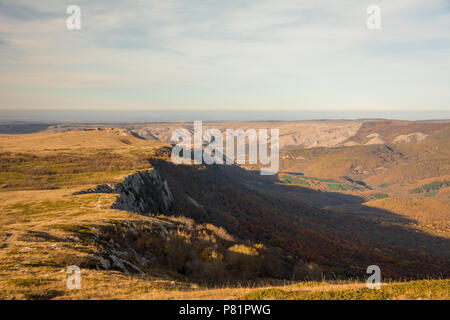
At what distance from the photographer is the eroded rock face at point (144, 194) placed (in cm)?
3272

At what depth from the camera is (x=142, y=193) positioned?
37.7 m

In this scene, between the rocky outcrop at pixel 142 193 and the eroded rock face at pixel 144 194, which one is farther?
the eroded rock face at pixel 144 194

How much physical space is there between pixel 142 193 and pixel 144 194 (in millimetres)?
386

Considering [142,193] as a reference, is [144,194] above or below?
below

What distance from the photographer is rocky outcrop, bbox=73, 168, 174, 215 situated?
31797 mm

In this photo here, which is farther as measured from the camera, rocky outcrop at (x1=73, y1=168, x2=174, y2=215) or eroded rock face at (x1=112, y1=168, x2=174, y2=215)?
eroded rock face at (x1=112, y1=168, x2=174, y2=215)

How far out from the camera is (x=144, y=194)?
38000 millimetres

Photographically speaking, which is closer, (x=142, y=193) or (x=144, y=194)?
(x=142, y=193)
